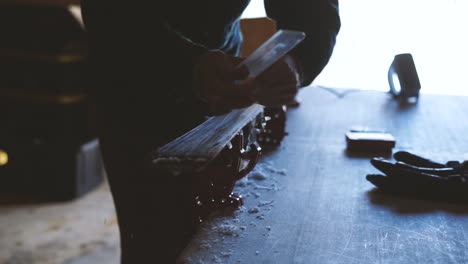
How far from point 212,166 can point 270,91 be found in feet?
0.76

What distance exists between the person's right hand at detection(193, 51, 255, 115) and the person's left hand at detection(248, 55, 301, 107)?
0.16 feet

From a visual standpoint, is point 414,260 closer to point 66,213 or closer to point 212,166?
point 212,166

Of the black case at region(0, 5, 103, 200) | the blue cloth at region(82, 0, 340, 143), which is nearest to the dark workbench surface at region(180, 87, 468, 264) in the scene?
the blue cloth at region(82, 0, 340, 143)

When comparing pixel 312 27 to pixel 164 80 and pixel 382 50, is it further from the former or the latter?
pixel 382 50

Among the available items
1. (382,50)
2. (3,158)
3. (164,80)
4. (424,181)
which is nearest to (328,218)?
(424,181)

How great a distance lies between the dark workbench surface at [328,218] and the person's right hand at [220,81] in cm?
26

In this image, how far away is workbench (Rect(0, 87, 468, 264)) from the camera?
1020 millimetres

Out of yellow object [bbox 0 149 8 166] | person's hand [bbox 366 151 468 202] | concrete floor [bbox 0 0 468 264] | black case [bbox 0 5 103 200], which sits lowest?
yellow object [bbox 0 149 8 166]

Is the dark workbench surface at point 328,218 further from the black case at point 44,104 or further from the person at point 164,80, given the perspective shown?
the black case at point 44,104

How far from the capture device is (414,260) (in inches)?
39.5

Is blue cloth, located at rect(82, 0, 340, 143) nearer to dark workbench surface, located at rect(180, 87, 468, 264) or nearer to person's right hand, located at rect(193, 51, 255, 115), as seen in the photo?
person's right hand, located at rect(193, 51, 255, 115)

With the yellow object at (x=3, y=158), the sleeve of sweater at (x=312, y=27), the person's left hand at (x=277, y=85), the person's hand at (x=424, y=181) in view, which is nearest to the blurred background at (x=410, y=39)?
the sleeve of sweater at (x=312, y=27)

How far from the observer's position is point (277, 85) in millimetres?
1260

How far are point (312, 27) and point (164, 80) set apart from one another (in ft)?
1.61
